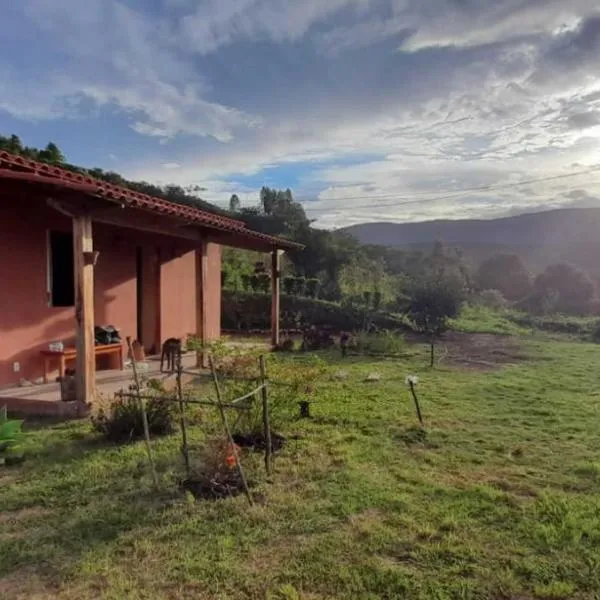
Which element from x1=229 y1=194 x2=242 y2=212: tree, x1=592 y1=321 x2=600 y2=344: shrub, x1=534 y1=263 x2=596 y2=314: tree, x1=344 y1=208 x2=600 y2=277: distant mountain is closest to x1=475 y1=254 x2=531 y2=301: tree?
x1=534 y1=263 x2=596 y2=314: tree

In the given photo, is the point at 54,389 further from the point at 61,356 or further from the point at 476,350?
the point at 476,350

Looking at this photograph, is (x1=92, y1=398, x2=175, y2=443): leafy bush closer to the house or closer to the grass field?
the grass field

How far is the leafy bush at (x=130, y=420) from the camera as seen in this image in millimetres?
5301

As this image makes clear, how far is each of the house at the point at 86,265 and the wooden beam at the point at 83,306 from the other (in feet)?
0.04

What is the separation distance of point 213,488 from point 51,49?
26.0ft

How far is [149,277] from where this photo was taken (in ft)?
33.6

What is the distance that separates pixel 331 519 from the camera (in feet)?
11.7

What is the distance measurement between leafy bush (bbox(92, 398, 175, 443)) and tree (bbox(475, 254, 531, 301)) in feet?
94.4

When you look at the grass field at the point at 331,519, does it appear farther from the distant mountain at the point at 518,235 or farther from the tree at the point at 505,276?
the distant mountain at the point at 518,235

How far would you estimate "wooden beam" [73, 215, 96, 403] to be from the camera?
5906mm

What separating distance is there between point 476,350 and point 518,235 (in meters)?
35.6

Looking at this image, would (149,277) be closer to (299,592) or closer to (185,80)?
(185,80)

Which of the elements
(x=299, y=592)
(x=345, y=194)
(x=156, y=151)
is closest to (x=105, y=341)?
(x=299, y=592)

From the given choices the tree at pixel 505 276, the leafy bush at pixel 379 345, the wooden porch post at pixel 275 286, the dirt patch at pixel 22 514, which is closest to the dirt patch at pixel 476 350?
the leafy bush at pixel 379 345
